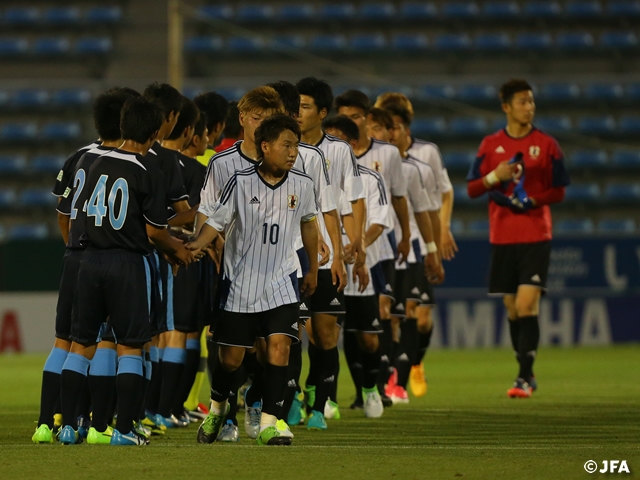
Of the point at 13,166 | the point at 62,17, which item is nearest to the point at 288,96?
the point at 13,166

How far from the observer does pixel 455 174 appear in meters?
21.8

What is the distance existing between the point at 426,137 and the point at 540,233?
11.7 meters

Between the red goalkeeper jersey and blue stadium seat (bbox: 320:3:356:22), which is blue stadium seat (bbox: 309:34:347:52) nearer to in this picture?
blue stadium seat (bbox: 320:3:356:22)

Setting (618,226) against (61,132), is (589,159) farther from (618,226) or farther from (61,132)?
(61,132)

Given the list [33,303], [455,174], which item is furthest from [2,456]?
[455,174]

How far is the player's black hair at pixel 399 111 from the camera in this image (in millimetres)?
10359

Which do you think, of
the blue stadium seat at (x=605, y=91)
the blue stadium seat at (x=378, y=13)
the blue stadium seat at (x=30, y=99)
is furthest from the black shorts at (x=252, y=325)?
the blue stadium seat at (x=378, y=13)

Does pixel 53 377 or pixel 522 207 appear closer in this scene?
pixel 53 377

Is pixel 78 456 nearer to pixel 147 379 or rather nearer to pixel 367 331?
pixel 147 379

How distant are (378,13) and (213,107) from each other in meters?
16.1

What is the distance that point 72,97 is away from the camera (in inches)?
907

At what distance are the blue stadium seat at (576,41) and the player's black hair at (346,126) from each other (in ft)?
50.4

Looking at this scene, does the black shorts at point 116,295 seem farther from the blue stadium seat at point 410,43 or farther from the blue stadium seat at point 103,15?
the blue stadium seat at point 103,15

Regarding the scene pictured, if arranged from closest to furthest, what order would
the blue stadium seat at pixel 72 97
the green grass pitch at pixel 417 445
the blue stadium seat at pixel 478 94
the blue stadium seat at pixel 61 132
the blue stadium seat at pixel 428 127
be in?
1. the green grass pitch at pixel 417 445
2. the blue stadium seat at pixel 428 127
3. the blue stadium seat at pixel 61 132
4. the blue stadium seat at pixel 478 94
5. the blue stadium seat at pixel 72 97
